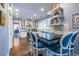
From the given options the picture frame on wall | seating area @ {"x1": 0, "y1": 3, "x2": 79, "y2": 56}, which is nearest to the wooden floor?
seating area @ {"x1": 0, "y1": 3, "x2": 79, "y2": 56}

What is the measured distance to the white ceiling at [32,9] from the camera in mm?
2078

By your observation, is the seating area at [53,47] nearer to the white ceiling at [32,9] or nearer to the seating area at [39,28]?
the seating area at [39,28]

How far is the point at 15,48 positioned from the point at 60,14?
3.01 feet

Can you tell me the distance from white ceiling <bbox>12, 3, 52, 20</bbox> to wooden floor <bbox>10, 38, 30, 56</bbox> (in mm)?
396

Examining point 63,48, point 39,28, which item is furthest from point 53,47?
point 39,28

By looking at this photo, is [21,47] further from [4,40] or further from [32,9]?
Result: [32,9]

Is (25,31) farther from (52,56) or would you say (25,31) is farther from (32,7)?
(52,56)

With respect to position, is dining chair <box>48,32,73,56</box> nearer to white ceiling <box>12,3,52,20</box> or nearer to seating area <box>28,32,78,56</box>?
seating area <box>28,32,78,56</box>

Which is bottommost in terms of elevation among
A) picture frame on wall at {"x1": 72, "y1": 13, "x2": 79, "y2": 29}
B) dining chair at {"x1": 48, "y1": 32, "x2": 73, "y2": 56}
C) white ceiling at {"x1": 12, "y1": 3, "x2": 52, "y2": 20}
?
dining chair at {"x1": 48, "y1": 32, "x2": 73, "y2": 56}

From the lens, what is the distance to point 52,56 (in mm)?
2143

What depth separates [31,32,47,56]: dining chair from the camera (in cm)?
213

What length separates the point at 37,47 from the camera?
85.1 inches

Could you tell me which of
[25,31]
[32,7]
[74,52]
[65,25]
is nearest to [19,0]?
[32,7]

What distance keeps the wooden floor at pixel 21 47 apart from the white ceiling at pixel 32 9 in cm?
40
